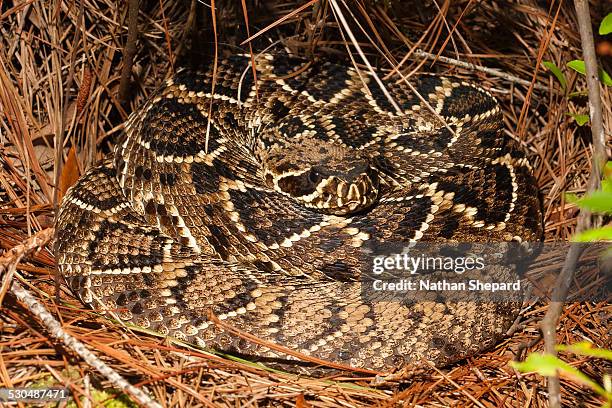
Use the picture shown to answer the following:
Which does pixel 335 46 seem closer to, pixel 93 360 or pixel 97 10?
pixel 97 10

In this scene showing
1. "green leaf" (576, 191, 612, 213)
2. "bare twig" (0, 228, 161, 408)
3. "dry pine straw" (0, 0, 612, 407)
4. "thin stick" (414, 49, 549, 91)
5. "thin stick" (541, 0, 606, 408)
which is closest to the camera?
"green leaf" (576, 191, 612, 213)

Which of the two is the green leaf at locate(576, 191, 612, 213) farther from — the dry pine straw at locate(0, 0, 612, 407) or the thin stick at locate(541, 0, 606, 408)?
the dry pine straw at locate(0, 0, 612, 407)

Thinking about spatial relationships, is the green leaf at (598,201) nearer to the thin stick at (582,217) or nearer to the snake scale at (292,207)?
the thin stick at (582,217)

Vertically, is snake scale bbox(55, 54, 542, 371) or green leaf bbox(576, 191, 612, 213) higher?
green leaf bbox(576, 191, 612, 213)

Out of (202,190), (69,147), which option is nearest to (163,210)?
(202,190)

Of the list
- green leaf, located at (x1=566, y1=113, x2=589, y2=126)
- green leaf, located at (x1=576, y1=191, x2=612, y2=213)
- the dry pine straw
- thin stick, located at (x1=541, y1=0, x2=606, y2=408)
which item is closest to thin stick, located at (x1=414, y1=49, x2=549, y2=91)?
the dry pine straw

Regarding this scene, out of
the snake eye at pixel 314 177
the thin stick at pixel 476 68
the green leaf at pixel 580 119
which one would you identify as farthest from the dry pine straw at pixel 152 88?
the snake eye at pixel 314 177

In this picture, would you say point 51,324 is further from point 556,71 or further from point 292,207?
point 556,71

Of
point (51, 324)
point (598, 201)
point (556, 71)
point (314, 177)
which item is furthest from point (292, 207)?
point (598, 201)

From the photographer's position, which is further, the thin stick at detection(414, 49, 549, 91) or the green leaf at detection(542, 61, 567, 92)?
the thin stick at detection(414, 49, 549, 91)
